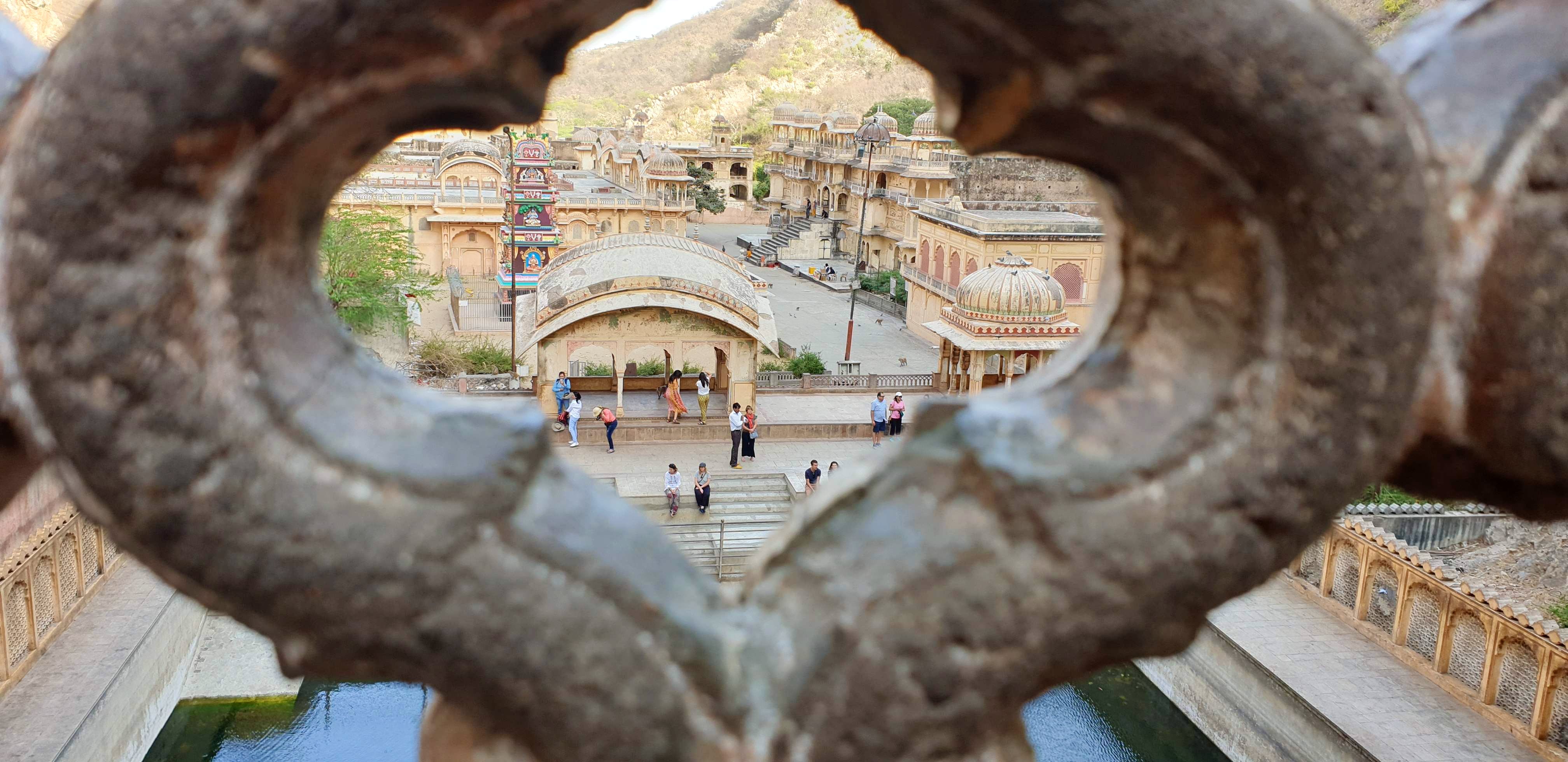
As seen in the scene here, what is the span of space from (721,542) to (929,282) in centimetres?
1602

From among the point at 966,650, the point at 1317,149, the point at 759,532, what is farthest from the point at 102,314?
the point at 759,532

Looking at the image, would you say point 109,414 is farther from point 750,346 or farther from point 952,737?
point 750,346

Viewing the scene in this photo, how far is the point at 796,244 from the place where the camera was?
143 ft

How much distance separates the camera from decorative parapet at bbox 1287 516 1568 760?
368 inches

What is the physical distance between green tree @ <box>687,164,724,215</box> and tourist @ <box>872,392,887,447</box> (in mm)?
31778

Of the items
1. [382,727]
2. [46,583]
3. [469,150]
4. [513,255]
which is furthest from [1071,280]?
[46,583]

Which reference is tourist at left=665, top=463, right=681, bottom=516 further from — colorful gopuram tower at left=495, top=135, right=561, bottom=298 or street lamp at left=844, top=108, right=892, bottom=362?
street lamp at left=844, top=108, right=892, bottom=362

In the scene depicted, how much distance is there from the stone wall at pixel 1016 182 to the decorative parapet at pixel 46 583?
26.4 metres

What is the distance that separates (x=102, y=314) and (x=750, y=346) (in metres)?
16.5

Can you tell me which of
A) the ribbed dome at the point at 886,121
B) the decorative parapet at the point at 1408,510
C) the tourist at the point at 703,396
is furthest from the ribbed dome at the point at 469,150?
the decorative parapet at the point at 1408,510

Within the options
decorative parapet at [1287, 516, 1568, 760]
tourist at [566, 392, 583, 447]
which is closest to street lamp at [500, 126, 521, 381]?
tourist at [566, 392, 583, 447]

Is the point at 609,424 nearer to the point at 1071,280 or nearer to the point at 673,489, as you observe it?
the point at 673,489

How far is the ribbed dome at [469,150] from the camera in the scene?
114 feet

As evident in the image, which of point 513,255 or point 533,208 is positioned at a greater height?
point 533,208
